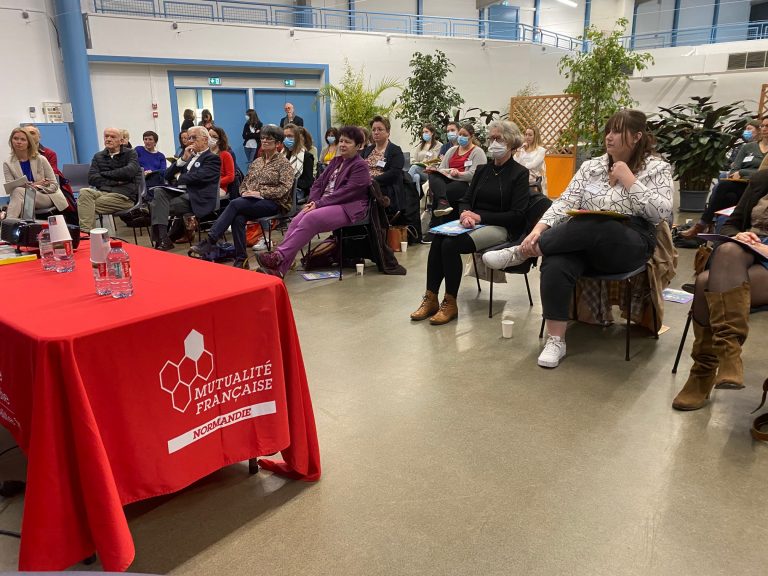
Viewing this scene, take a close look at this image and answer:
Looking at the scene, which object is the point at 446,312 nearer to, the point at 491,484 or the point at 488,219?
the point at 488,219

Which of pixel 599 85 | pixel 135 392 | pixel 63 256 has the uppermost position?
pixel 599 85

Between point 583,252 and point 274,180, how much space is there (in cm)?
290

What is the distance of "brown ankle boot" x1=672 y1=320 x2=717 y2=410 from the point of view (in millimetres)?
2326

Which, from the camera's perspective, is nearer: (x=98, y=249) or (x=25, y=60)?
(x=98, y=249)

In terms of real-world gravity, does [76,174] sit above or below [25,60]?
below

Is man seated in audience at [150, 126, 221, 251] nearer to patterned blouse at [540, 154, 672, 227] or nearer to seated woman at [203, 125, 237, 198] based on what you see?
seated woman at [203, 125, 237, 198]

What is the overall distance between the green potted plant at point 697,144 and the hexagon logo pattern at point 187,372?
671 centimetres

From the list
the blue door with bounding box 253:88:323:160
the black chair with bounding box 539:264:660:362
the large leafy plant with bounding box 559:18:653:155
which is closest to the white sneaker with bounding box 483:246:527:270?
the black chair with bounding box 539:264:660:362

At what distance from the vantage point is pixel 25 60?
8.32 m

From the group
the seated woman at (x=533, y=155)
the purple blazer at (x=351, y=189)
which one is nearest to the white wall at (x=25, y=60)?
the purple blazer at (x=351, y=189)

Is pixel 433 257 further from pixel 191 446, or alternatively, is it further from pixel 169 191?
pixel 169 191

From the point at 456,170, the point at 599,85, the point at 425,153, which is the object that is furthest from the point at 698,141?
the point at 456,170

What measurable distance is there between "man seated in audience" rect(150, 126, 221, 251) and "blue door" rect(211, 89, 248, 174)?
5337mm

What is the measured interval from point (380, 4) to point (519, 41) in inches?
130
